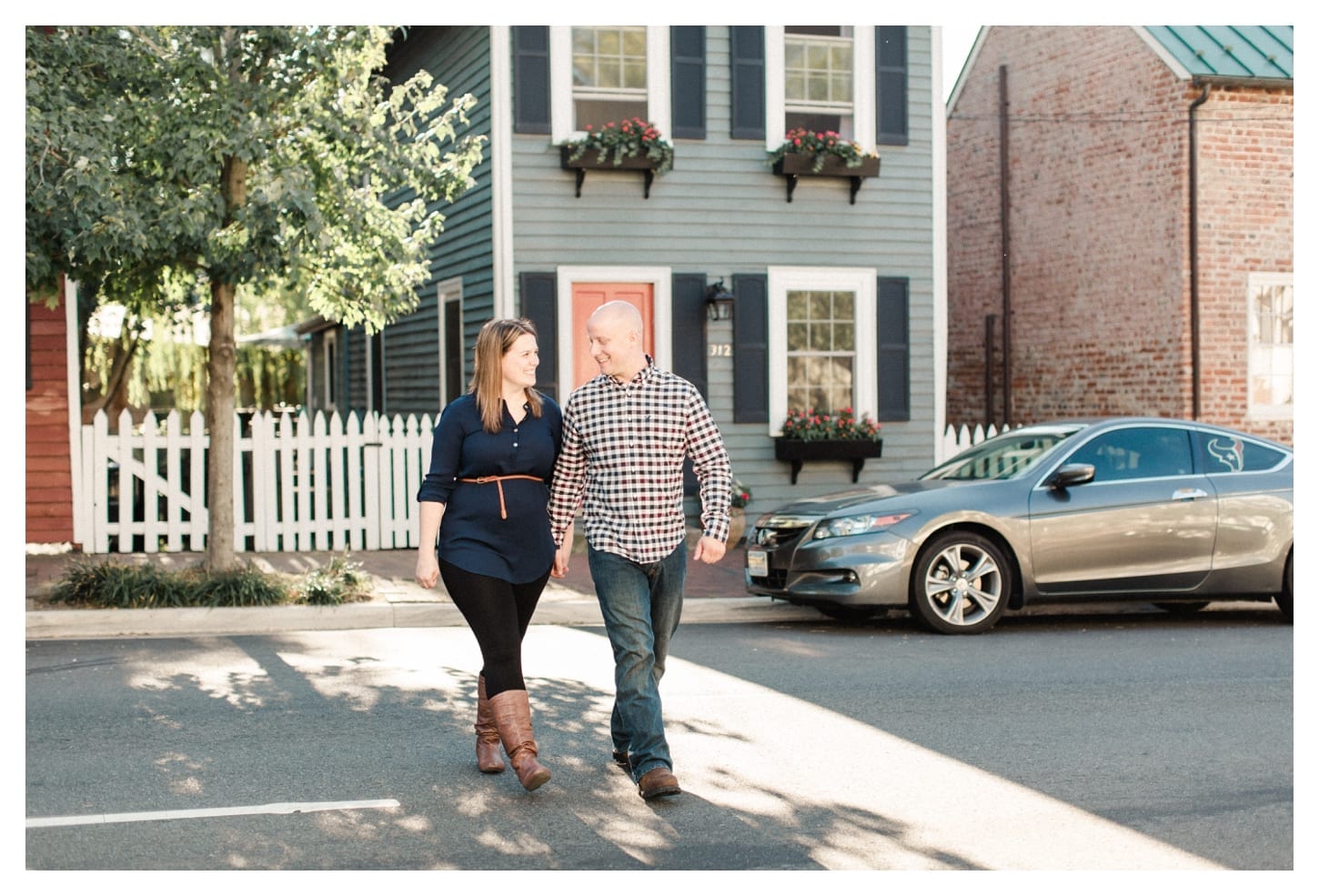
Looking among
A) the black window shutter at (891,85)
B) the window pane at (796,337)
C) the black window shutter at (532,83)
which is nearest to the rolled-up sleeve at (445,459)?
the black window shutter at (532,83)

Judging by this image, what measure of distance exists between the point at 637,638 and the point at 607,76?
10835mm

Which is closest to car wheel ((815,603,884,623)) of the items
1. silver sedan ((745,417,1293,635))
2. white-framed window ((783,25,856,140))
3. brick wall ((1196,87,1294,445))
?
silver sedan ((745,417,1293,635))

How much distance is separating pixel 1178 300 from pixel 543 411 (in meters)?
13.4

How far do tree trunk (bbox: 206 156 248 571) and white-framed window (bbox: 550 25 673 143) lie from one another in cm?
430

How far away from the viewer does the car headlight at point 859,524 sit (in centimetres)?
984

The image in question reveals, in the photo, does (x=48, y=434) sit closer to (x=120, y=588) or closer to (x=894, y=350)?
(x=120, y=588)

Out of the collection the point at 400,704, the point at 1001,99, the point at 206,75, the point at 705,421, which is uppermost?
the point at 1001,99

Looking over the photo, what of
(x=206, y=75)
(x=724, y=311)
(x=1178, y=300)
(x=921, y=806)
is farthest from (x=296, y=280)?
(x=1178, y=300)

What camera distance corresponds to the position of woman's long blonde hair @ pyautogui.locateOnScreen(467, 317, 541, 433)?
551 cm

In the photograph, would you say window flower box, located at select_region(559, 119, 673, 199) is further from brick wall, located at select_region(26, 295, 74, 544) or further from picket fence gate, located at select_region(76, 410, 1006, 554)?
brick wall, located at select_region(26, 295, 74, 544)

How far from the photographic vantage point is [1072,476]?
393 inches

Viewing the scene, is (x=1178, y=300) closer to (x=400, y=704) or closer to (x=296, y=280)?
(x=296, y=280)

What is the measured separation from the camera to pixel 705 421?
562 centimetres

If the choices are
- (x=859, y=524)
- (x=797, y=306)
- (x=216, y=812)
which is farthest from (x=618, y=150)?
(x=216, y=812)
